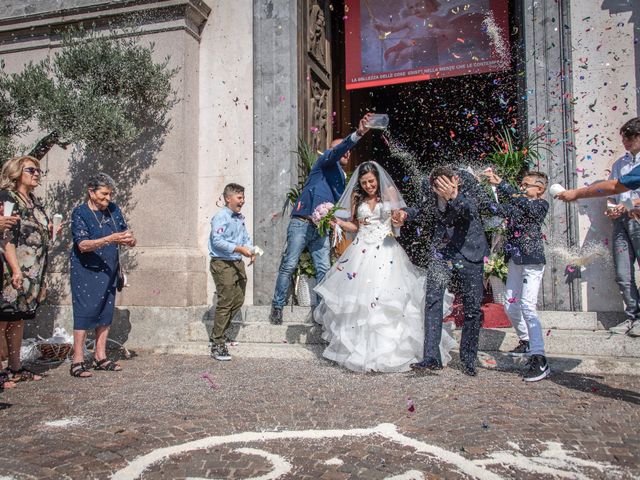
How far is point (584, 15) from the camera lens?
21.6 ft

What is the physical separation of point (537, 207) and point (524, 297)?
803mm

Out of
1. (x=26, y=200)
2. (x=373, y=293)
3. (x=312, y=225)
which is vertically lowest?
(x=373, y=293)

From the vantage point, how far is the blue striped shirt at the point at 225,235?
5.77 meters

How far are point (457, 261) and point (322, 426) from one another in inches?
82.6

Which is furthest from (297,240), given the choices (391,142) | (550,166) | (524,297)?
(391,142)

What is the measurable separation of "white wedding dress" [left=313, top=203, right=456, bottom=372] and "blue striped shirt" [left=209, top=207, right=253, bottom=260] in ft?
3.60

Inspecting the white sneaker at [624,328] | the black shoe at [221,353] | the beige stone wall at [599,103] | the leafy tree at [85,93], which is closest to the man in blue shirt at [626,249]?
the white sneaker at [624,328]

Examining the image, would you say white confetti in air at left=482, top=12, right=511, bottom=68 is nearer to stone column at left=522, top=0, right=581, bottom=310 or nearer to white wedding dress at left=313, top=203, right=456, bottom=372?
stone column at left=522, top=0, right=581, bottom=310

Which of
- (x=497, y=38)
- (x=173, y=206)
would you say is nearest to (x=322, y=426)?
(x=173, y=206)

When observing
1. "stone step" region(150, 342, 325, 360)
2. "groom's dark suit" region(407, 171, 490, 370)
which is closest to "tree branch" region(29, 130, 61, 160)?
"stone step" region(150, 342, 325, 360)

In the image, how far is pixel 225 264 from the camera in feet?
19.3

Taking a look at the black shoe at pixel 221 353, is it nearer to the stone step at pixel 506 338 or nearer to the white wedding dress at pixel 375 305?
the stone step at pixel 506 338

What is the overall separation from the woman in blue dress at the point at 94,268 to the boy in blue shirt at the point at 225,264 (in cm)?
90

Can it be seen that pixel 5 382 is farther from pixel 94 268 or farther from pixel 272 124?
pixel 272 124
